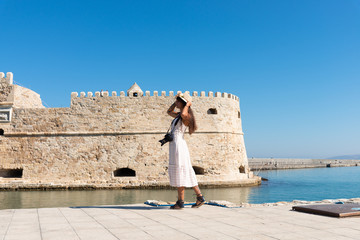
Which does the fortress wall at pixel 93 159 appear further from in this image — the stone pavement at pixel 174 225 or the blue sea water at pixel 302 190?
the stone pavement at pixel 174 225

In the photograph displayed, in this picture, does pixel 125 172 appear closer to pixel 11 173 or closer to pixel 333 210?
pixel 11 173

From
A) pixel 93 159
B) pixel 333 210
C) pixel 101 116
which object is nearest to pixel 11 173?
pixel 93 159

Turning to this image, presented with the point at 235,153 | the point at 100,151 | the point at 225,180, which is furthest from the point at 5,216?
the point at 235,153

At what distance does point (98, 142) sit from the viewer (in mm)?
16922

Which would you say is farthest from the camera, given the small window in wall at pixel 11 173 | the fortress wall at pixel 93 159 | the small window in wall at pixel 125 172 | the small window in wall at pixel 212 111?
the small window in wall at pixel 212 111

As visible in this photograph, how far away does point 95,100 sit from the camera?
17.2m

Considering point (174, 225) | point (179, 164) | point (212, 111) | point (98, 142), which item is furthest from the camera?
point (212, 111)

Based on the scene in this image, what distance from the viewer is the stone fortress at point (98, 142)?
54.3ft

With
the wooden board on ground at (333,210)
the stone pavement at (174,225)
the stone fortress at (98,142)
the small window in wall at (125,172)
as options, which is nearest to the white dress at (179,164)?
the stone pavement at (174,225)

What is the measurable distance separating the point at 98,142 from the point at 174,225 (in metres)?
13.7

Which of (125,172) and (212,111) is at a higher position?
(212,111)

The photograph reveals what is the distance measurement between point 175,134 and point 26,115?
14224mm

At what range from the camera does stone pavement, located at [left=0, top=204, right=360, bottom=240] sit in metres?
3.41

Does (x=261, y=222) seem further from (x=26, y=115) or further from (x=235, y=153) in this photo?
(x=26, y=115)
